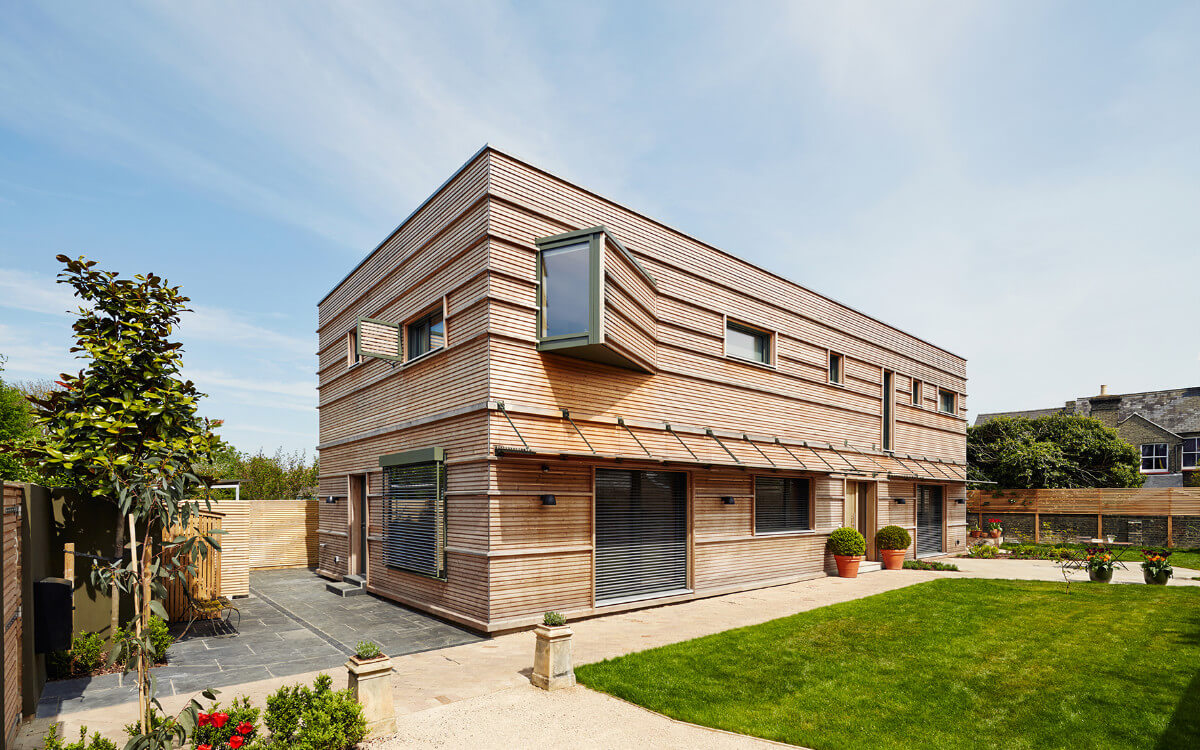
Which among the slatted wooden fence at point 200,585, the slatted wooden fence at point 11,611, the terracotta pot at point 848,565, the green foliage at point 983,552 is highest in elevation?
the slatted wooden fence at point 11,611

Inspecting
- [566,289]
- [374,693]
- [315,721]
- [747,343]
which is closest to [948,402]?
[747,343]

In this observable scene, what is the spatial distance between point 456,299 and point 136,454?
5111mm

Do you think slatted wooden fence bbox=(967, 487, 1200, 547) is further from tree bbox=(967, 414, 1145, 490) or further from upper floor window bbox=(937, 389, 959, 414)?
upper floor window bbox=(937, 389, 959, 414)

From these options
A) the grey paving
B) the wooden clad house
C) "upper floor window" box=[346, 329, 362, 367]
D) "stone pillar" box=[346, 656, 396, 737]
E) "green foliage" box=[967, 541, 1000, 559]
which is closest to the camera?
"stone pillar" box=[346, 656, 396, 737]

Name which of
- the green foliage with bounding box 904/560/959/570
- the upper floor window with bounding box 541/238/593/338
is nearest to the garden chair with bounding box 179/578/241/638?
the upper floor window with bounding box 541/238/593/338

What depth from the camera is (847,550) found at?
16.0m

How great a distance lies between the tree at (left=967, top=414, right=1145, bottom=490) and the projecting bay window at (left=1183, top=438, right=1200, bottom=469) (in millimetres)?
7813

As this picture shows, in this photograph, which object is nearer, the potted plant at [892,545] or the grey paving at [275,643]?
the grey paving at [275,643]

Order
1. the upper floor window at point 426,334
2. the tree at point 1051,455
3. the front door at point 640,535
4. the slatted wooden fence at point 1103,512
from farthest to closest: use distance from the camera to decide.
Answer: the tree at point 1051,455, the slatted wooden fence at point 1103,512, the upper floor window at point 426,334, the front door at point 640,535

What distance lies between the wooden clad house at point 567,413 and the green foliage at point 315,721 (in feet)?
13.3

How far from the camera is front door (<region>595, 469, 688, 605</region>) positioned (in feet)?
36.7

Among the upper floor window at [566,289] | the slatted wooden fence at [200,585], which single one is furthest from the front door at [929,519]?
the slatted wooden fence at [200,585]

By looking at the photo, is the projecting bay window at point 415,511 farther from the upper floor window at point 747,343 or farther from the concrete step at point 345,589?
the upper floor window at point 747,343

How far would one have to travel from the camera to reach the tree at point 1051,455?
92.7 ft
